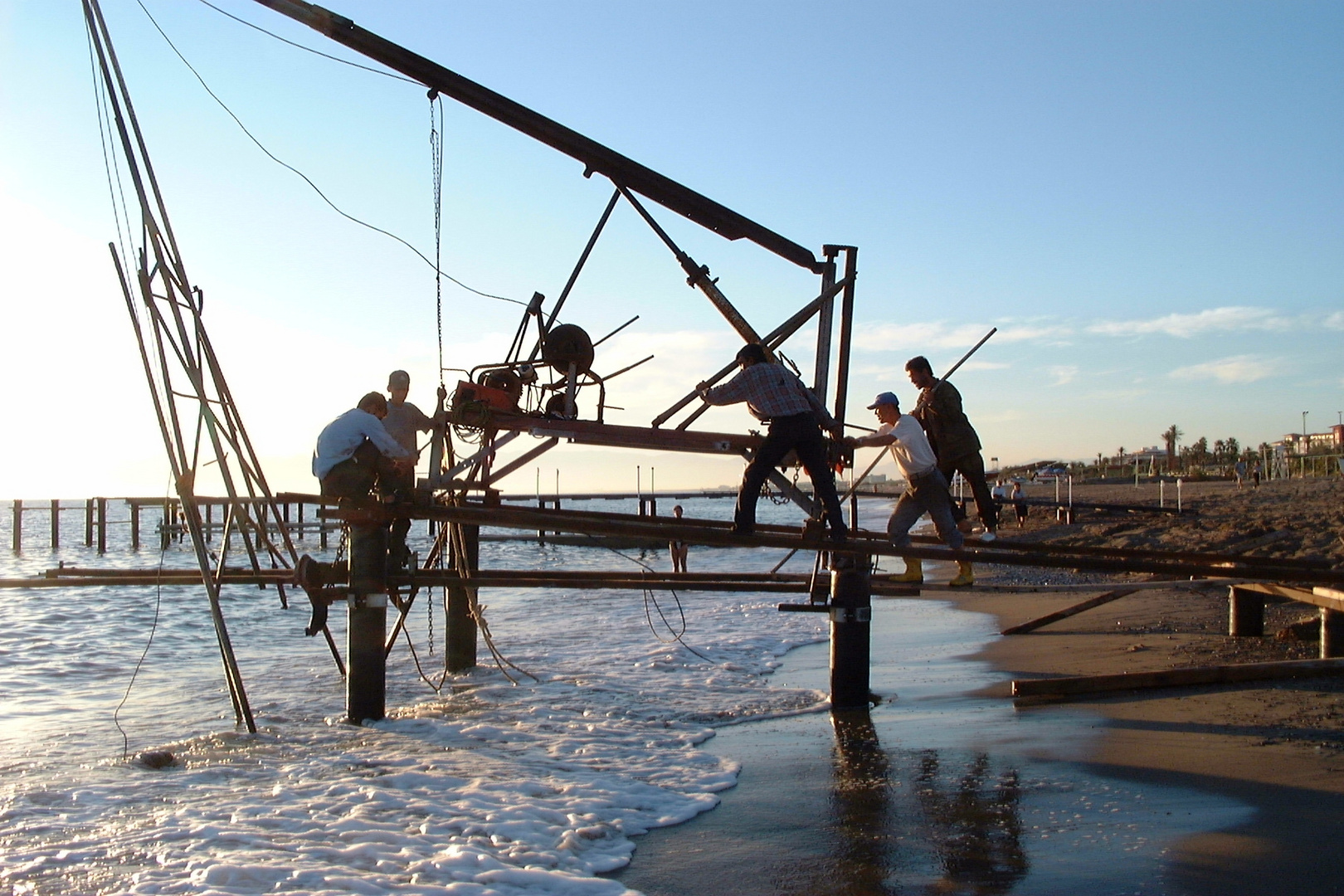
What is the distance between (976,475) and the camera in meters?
10.6

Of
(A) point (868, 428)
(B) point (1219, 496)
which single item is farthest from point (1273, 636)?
(B) point (1219, 496)

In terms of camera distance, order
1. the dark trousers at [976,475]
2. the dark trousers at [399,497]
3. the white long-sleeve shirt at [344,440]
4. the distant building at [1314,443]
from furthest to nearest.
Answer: the distant building at [1314,443] < the dark trousers at [976,475] < the dark trousers at [399,497] < the white long-sleeve shirt at [344,440]

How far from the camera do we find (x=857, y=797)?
25.7ft

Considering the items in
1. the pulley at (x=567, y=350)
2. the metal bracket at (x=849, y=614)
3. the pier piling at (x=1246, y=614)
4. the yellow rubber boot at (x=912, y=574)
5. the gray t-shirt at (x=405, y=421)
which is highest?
the pulley at (x=567, y=350)

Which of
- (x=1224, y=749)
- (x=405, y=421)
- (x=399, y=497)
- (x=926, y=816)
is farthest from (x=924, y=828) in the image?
(x=405, y=421)

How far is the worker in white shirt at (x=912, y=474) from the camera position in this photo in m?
10.0

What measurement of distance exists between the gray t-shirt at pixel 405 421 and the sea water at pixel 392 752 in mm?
3052

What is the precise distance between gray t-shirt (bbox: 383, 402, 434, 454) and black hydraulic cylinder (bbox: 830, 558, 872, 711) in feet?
16.0

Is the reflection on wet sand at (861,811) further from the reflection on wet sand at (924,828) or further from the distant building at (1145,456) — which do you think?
the distant building at (1145,456)

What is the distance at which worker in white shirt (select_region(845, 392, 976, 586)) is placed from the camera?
10.0 m

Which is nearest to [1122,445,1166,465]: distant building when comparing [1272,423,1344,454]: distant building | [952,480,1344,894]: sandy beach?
[1272,423,1344,454]: distant building

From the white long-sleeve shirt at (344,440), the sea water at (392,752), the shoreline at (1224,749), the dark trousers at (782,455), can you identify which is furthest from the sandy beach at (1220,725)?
the white long-sleeve shirt at (344,440)

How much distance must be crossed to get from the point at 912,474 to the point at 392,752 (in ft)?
18.1

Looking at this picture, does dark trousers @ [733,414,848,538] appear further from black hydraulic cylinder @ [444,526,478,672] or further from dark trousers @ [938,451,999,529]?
black hydraulic cylinder @ [444,526,478,672]
